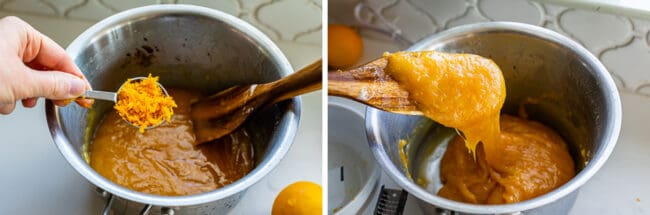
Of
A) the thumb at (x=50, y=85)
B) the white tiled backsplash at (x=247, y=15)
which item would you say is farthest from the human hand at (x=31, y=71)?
the white tiled backsplash at (x=247, y=15)

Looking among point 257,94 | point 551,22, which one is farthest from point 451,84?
point 551,22

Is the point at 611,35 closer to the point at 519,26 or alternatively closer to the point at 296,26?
the point at 519,26

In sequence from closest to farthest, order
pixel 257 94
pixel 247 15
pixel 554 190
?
pixel 554 190
pixel 257 94
pixel 247 15

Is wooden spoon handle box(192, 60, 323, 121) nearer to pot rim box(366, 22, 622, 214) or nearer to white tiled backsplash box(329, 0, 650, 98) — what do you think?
pot rim box(366, 22, 622, 214)

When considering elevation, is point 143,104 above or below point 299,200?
above

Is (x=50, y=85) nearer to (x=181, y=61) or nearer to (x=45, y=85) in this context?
(x=45, y=85)

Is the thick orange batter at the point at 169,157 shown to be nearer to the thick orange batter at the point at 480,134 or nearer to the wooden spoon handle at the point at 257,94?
the wooden spoon handle at the point at 257,94

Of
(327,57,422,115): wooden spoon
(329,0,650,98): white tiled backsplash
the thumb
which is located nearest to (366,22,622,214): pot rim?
(327,57,422,115): wooden spoon
